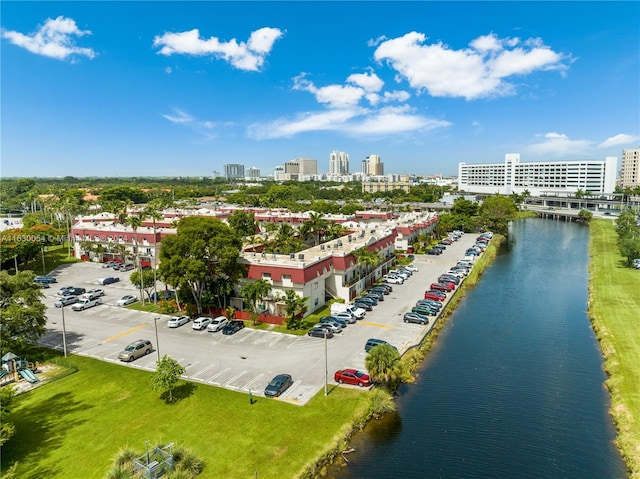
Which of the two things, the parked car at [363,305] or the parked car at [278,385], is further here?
the parked car at [363,305]

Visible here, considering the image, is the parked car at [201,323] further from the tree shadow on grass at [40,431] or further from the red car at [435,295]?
the red car at [435,295]

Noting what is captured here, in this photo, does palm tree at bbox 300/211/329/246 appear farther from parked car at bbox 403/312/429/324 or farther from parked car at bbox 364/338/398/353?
parked car at bbox 364/338/398/353

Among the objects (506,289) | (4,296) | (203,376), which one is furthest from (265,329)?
(506,289)

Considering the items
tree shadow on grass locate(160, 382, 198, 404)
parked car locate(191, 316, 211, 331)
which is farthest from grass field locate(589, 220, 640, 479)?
parked car locate(191, 316, 211, 331)

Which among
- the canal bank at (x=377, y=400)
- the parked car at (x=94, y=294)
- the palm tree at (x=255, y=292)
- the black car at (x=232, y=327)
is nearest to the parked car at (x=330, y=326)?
the palm tree at (x=255, y=292)

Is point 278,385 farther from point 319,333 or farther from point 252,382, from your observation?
point 319,333

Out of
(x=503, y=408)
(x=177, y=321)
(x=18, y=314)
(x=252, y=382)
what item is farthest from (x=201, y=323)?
(x=503, y=408)

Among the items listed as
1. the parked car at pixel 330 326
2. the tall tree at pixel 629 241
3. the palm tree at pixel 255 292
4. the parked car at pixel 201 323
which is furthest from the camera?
the tall tree at pixel 629 241
